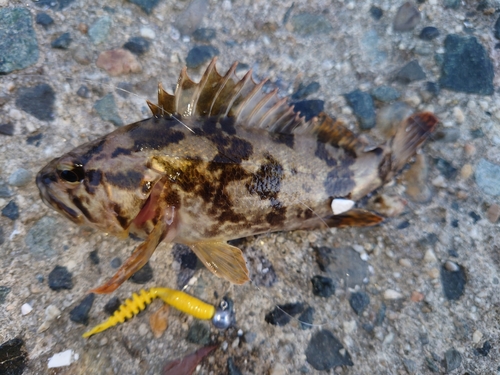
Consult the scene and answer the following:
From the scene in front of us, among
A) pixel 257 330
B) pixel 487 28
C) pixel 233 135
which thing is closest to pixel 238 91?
pixel 233 135

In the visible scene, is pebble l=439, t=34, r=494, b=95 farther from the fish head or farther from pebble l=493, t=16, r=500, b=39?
the fish head

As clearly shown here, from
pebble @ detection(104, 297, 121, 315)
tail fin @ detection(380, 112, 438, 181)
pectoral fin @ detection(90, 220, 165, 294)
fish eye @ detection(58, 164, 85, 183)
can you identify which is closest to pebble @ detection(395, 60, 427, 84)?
tail fin @ detection(380, 112, 438, 181)

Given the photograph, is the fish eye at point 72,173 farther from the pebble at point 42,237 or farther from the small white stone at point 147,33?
the small white stone at point 147,33

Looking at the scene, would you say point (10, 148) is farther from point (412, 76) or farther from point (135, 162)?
point (412, 76)

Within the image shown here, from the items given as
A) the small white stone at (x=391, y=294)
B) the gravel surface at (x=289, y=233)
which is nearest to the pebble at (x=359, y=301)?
the gravel surface at (x=289, y=233)

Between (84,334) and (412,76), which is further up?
(412,76)

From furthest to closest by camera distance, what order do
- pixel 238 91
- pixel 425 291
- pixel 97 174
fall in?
pixel 425 291, pixel 238 91, pixel 97 174
